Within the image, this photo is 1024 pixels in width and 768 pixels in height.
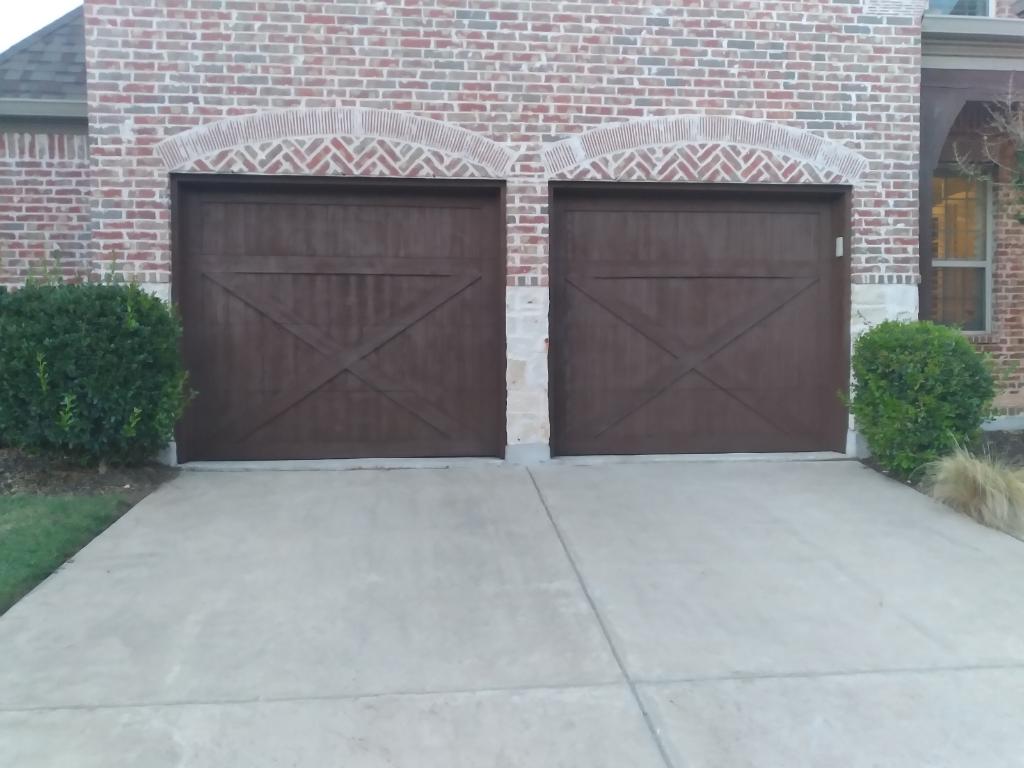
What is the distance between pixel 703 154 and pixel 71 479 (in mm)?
6195

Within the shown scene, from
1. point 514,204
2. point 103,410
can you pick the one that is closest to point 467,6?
point 514,204

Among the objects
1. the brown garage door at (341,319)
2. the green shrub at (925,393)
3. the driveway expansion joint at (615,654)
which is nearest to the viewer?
the driveway expansion joint at (615,654)

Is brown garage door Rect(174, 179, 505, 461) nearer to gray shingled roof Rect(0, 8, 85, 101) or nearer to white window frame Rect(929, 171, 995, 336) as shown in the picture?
gray shingled roof Rect(0, 8, 85, 101)

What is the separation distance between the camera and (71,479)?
6996 mm

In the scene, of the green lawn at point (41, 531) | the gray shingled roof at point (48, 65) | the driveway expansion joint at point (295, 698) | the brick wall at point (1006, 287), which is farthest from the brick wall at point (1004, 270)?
the gray shingled roof at point (48, 65)

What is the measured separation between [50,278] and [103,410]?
171 cm

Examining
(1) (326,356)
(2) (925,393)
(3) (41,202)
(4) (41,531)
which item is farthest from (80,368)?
(2) (925,393)

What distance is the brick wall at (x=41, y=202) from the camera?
27.3ft

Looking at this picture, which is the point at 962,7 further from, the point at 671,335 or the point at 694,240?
the point at 671,335

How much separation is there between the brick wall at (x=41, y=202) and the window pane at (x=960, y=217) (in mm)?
9226

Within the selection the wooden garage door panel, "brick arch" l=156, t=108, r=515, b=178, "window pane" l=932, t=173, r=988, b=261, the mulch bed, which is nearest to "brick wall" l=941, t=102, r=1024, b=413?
"window pane" l=932, t=173, r=988, b=261

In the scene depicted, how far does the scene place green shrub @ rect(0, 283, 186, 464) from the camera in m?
6.63

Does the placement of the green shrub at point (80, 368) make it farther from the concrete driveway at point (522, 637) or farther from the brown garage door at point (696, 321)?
the brown garage door at point (696, 321)

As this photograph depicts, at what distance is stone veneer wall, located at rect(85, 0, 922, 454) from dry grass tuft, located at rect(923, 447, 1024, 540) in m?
2.18
